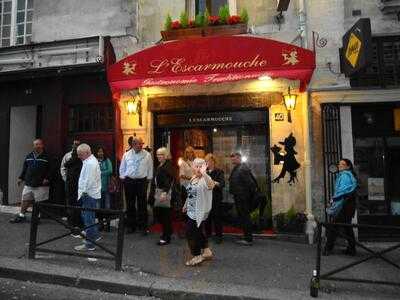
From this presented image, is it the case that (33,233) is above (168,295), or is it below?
above

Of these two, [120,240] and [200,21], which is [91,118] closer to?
[200,21]

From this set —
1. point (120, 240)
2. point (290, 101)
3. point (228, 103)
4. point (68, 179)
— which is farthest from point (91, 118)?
point (120, 240)

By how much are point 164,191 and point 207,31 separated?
3.75 meters

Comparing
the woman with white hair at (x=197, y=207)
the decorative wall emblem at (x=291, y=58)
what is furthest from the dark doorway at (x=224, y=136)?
the woman with white hair at (x=197, y=207)

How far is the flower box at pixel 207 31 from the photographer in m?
9.14

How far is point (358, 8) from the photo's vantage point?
360 inches

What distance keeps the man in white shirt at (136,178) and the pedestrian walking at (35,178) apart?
2104 millimetres

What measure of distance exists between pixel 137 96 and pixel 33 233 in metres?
4.25

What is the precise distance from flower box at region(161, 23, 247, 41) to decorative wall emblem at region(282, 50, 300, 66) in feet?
5.89

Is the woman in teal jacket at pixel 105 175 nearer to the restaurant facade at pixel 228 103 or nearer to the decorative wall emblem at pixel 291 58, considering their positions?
the restaurant facade at pixel 228 103

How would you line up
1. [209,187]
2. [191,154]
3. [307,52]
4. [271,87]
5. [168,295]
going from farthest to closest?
[271,87] → [191,154] → [307,52] → [209,187] → [168,295]

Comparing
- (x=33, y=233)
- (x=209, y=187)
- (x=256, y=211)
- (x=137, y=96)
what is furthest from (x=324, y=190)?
(x=33, y=233)

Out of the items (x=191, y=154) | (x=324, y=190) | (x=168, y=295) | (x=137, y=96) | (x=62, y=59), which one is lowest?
(x=168, y=295)

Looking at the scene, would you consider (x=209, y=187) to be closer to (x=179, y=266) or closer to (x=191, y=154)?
(x=179, y=266)
